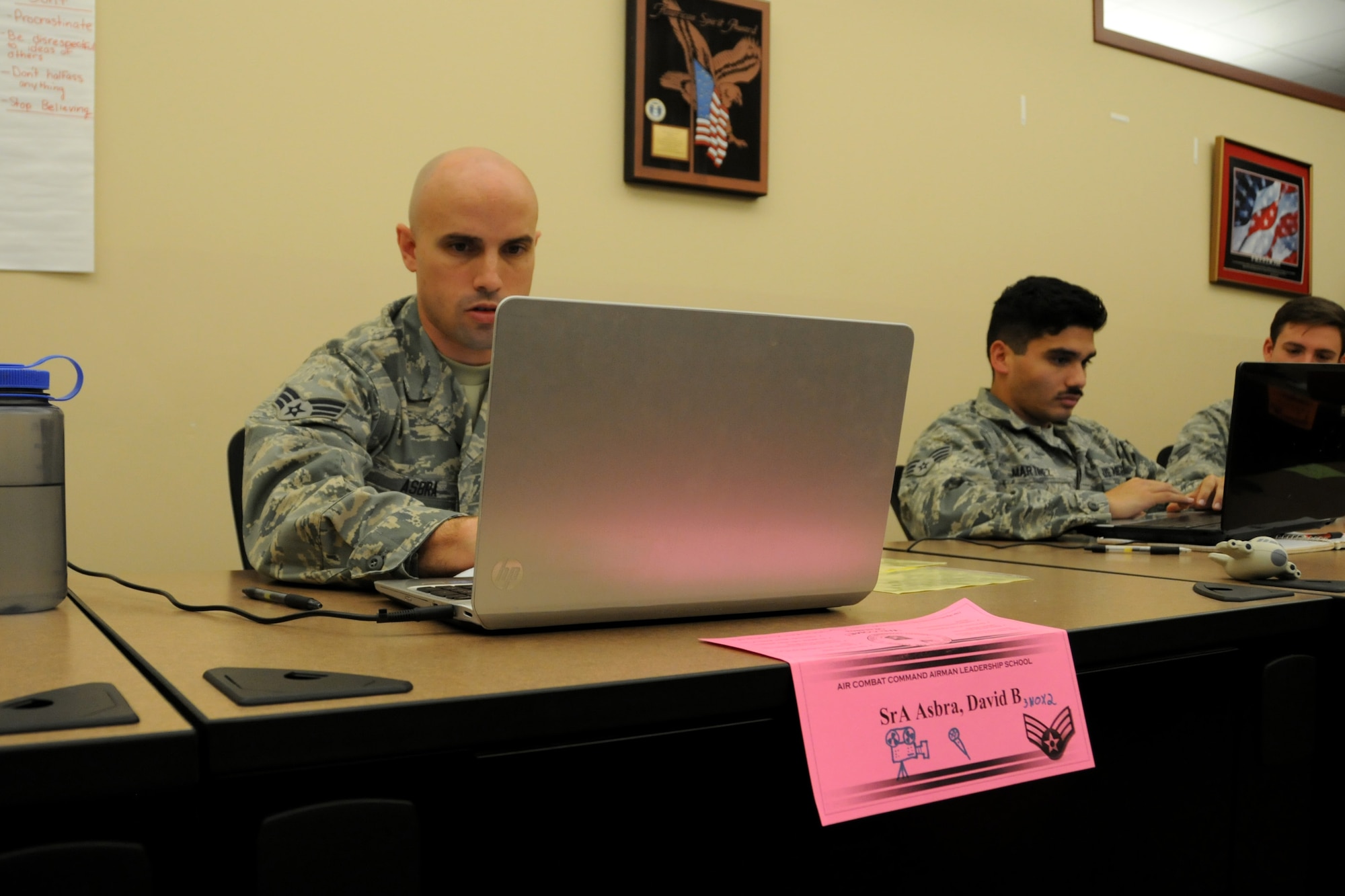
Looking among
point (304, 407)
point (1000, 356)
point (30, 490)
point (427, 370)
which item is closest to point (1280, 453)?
point (1000, 356)

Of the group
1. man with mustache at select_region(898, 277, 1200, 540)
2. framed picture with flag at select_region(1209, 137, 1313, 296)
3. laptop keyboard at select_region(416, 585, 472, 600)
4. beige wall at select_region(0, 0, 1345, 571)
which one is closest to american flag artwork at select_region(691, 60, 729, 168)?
beige wall at select_region(0, 0, 1345, 571)

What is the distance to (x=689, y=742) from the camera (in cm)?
76

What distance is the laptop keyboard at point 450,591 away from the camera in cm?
91

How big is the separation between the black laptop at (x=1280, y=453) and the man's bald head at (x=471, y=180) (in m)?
1.06

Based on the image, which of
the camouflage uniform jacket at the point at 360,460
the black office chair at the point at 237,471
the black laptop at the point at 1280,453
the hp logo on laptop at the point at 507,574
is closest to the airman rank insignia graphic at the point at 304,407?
the camouflage uniform jacket at the point at 360,460

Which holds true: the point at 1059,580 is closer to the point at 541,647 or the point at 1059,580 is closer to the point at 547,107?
the point at 541,647

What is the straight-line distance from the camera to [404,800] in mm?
577

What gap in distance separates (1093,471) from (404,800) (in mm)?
2132

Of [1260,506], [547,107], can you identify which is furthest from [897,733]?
[547,107]

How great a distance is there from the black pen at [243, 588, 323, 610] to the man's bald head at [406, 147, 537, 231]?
0.68 metres

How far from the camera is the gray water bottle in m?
0.84

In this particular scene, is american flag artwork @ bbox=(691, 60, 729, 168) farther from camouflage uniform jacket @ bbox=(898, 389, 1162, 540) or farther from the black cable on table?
the black cable on table

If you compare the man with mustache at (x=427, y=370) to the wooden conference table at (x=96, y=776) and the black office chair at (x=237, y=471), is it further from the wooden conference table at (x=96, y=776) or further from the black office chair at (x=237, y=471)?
the wooden conference table at (x=96, y=776)

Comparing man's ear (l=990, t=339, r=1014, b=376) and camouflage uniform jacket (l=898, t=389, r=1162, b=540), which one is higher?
man's ear (l=990, t=339, r=1014, b=376)
